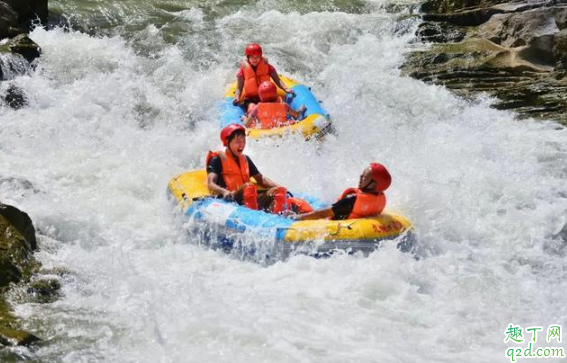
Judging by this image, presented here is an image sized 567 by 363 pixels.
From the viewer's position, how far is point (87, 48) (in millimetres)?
12227

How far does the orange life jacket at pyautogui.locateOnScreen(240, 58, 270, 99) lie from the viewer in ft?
35.2

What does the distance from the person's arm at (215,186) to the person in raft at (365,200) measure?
0.80 meters

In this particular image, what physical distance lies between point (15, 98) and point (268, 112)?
3407 millimetres

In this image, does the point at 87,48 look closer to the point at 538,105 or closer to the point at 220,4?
the point at 220,4

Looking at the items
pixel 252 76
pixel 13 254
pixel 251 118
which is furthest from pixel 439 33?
pixel 13 254

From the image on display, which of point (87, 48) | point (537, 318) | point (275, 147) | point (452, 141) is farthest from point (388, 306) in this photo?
point (87, 48)

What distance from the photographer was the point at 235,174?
305 inches

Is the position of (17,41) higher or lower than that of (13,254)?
higher

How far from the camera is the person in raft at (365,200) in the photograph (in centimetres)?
685

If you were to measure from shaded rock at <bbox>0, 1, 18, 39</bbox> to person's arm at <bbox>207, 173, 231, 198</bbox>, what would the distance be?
5546 millimetres

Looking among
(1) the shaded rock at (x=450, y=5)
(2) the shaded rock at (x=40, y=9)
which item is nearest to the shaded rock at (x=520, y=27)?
(1) the shaded rock at (x=450, y=5)

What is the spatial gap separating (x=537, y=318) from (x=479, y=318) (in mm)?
471

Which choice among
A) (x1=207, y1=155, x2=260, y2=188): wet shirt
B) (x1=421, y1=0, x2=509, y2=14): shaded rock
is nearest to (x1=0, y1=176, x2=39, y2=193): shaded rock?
(x1=207, y1=155, x2=260, y2=188): wet shirt

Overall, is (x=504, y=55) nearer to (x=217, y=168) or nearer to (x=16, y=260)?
(x=217, y=168)
